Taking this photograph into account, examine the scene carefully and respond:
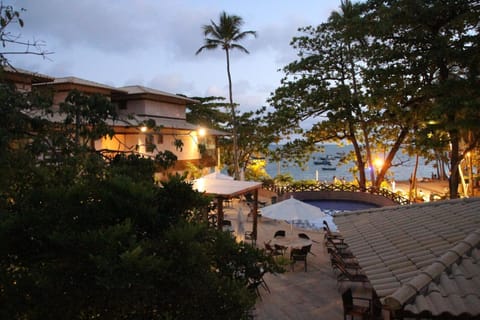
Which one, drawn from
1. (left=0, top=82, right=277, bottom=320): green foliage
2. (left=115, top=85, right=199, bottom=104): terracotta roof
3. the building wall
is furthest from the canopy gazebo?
(left=115, top=85, right=199, bottom=104): terracotta roof

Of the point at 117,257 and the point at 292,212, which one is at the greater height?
the point at 117,257

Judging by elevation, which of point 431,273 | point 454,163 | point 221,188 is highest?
point 454,163

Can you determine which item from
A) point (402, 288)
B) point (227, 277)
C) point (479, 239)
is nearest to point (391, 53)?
point (479, 239)

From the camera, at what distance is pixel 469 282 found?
14.5 ft

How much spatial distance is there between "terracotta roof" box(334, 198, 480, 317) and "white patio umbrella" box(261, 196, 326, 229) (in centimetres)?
423

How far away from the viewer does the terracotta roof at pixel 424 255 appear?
4199 mm

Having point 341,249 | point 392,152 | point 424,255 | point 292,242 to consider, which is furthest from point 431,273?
point 392,152

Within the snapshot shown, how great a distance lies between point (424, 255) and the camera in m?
5.50

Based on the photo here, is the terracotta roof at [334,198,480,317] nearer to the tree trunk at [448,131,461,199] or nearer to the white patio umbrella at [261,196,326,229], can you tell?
the white patio umbrella at [261,196,326,229]

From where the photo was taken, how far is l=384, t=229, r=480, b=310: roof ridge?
421 cm

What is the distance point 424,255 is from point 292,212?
814 cm

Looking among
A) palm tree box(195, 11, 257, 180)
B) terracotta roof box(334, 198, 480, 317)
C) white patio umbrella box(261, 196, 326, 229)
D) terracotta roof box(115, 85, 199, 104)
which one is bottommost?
white patio umbrella box(261, 196, 326, 229)

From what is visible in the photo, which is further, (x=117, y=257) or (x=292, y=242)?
(x=292, y=242)

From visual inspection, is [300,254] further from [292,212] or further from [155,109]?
[155,109]
